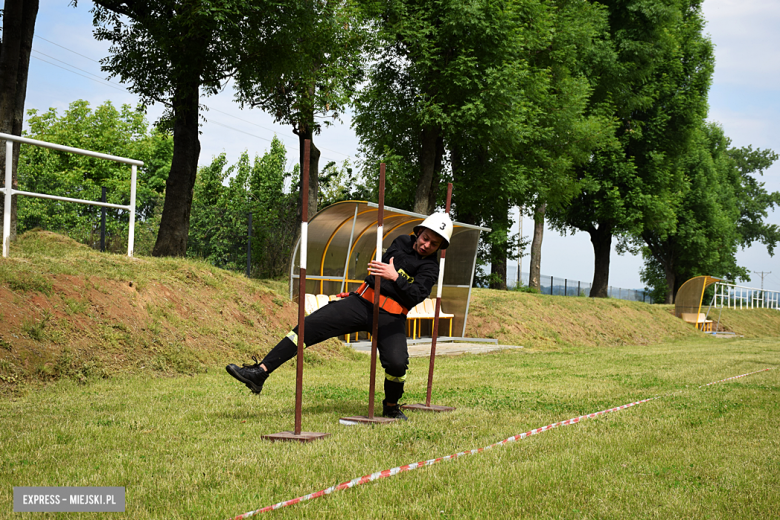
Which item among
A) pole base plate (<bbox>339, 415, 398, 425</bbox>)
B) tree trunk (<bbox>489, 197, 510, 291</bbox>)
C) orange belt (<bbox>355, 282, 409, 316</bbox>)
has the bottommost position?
pole base plate (<bbox>339, 415, 398, 425</bbox>)

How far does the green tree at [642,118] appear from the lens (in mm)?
34438

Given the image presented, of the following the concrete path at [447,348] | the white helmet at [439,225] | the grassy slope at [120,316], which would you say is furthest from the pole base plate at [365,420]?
the concrete path at [447,348]

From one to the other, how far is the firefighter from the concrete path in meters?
8.50

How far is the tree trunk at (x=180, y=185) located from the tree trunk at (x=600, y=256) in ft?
91.7

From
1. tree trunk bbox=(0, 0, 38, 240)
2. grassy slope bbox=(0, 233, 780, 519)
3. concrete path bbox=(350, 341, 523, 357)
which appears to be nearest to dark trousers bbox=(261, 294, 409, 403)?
grassy slope bbox=(0, 233, 780, 519)

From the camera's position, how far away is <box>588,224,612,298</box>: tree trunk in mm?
38438

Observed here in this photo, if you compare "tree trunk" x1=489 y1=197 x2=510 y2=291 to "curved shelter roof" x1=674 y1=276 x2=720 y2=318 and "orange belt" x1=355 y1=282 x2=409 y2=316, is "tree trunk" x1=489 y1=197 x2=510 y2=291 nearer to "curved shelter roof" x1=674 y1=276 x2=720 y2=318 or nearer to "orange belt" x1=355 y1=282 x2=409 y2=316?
"curved shelter roof" x1=674 y1=276 x2=720 y2=318

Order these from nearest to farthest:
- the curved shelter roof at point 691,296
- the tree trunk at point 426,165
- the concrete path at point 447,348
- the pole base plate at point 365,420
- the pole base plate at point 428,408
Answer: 1. the pole base plate at point 365,420
2. the pole base plate at point 428,408
3. the concrete path at point 447,348
4. the tree trunk at point 426,165
5. the curved shelter roof at point 691,296

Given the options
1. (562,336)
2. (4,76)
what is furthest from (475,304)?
(4,76)

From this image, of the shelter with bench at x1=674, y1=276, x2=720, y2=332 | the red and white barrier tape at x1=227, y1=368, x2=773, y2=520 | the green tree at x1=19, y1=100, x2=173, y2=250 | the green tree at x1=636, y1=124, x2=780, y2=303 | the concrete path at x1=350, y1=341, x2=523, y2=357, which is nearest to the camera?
the red and white barrier tape at x1=227, y1=368, x2=773, y2=520

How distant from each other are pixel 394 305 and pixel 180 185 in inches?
409

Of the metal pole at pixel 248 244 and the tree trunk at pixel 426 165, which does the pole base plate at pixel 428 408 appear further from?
the tree trunk at pixel 426 165

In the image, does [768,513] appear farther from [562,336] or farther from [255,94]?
[562,336]

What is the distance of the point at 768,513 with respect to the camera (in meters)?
3.90
